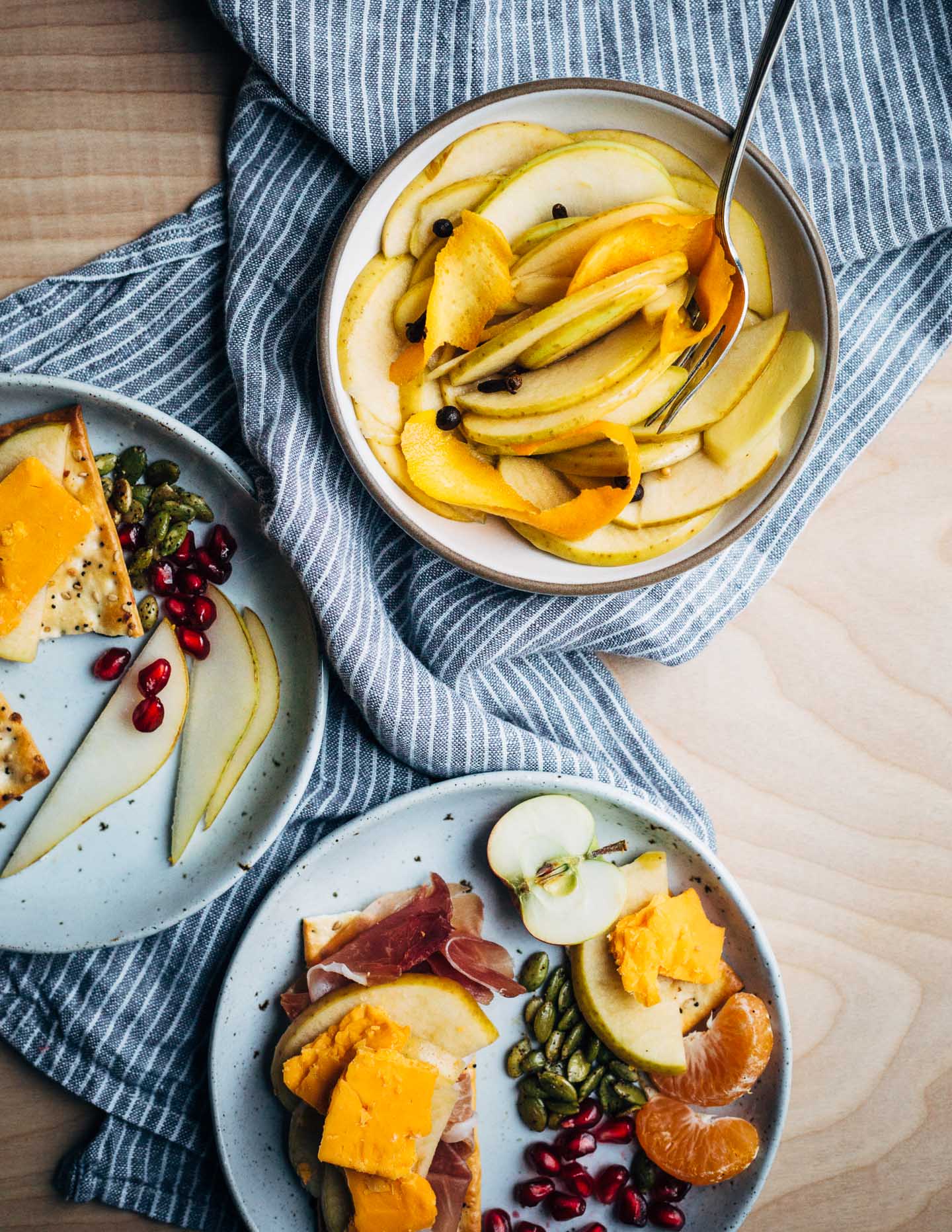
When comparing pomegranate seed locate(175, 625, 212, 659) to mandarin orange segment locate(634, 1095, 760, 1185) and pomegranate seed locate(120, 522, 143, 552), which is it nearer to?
pomegranate seed locate(120, 522, 143, 552)

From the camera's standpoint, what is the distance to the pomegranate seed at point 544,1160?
1.79 meters

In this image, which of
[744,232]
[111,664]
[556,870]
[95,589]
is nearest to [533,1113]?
[556,870]

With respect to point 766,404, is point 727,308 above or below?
above

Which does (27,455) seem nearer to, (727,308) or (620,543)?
(620,543)

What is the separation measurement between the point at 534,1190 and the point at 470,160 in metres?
1.86

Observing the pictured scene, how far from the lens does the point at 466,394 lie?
1.57 m

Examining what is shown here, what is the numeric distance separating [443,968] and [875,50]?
187cm

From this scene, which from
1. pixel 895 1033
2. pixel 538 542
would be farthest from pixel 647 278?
pixel 895 1033

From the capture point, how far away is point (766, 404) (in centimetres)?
155

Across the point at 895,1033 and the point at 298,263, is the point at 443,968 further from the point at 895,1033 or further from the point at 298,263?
the point at 298,263

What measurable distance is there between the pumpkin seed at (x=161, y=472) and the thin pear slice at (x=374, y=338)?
0.39 metres

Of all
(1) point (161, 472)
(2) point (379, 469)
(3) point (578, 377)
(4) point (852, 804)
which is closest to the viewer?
(3) point (578, 377)

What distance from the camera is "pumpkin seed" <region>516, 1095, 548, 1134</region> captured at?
1.77m

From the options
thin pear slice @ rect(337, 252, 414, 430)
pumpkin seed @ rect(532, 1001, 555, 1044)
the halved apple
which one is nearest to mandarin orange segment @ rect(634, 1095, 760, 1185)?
pumpkin seed @ rect(532, 1001, 555, 1044)
